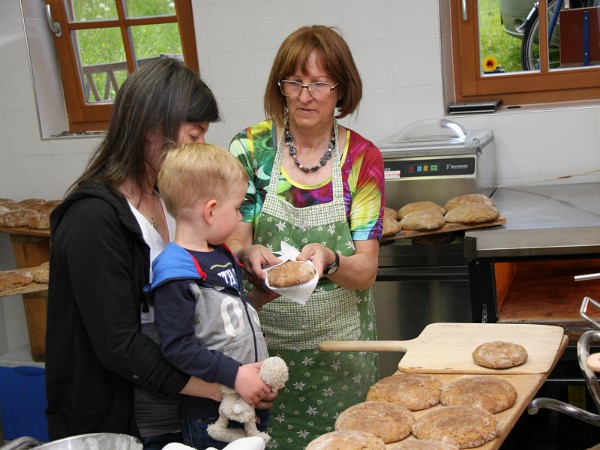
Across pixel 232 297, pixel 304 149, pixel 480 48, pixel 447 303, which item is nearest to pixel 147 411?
pixel 232 297

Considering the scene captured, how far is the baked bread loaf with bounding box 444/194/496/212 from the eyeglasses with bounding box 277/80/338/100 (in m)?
1.08

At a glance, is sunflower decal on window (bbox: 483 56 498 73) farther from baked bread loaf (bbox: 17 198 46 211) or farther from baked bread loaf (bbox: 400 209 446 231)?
baked bread loaf (bbox: 17 198 46 211)

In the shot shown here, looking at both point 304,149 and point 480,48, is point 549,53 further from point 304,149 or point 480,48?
point 304,149

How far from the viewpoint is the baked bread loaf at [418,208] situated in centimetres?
300

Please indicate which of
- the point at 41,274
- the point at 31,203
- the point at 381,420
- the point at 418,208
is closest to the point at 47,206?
the point at 31,203

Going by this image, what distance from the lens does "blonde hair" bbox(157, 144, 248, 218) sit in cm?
152

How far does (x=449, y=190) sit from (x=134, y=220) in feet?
6.00

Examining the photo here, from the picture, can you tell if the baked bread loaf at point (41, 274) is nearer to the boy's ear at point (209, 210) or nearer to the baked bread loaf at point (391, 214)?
the baked bread loaf at point (391, 214)

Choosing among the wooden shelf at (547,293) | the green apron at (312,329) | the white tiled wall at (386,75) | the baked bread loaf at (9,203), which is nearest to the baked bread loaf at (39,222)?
the baked bread loaf at (9,203)

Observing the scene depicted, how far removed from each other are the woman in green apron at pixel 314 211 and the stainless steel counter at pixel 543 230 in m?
0.53

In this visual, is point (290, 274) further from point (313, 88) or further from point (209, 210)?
point (313, 88)

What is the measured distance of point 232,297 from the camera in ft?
5.20

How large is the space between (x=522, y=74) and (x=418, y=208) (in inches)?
45.5

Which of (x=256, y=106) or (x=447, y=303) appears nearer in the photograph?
(x=447, y=303)
